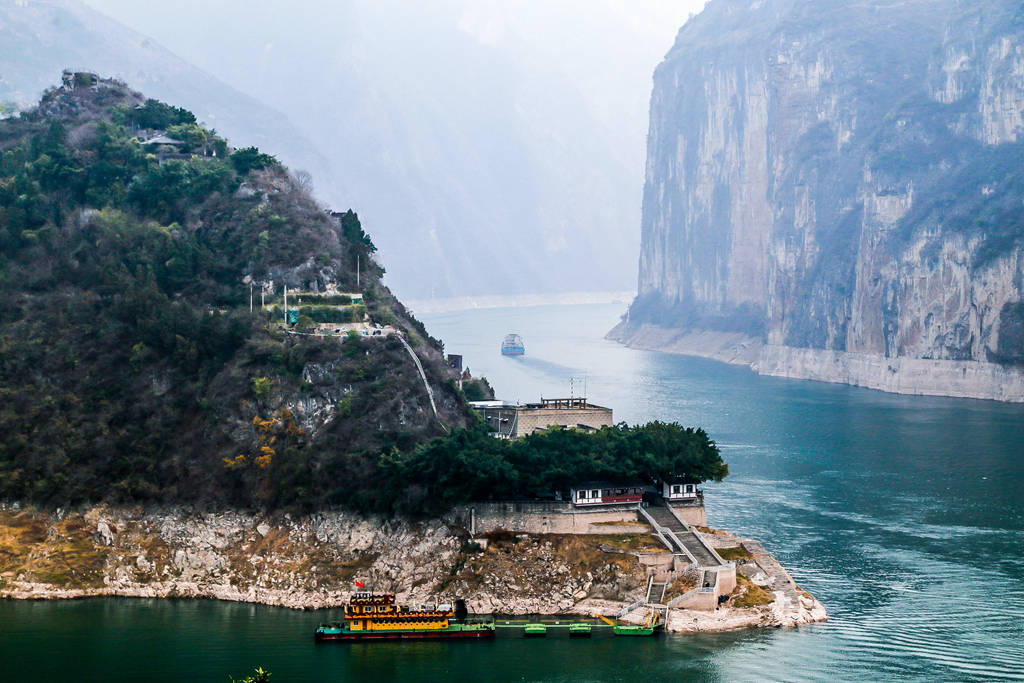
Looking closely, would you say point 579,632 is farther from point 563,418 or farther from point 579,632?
point 563,418

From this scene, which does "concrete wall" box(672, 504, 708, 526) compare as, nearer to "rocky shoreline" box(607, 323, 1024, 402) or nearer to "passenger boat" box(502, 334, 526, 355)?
"rocky shoreline" box(607, 323, 1024, 402)

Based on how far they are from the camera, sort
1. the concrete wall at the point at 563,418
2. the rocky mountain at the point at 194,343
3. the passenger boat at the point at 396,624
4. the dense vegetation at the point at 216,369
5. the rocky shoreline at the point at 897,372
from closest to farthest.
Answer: the passenger boat at the point at 396,624 → the dense vegetation at the point at 216,369 → the rocky mountain at the point at 194,343 → the concrete wall at the point at 563,418 → the rocky shoreline at the point at 897,372

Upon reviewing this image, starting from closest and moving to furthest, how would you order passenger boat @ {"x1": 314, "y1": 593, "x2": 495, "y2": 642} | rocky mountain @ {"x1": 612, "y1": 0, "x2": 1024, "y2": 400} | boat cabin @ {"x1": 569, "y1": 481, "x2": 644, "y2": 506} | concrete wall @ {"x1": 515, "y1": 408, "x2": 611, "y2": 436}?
passenger boat @ {"x1": 314, "y1": 593, "x2": 495, "y2": 642} → boat cabin @ {"x1": 569, "y1": 481, "x2": 644, "y2": 506} → concrete wall @ {"x1": 515, "y1": 408, "x2": 611, "y2": 436} → rocky mountain @ {"x1": 612, "y1": 0, "x2": 1024, "y2": 400}

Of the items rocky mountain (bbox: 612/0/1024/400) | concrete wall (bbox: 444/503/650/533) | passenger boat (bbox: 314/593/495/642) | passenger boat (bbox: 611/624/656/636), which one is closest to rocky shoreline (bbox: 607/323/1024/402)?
rocky mountain (bbox: 612/0/1024/400)

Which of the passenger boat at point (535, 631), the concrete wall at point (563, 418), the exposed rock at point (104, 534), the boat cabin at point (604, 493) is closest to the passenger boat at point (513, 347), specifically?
the concrete wall at point (563, 418)

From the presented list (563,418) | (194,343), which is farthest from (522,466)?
(194,343)

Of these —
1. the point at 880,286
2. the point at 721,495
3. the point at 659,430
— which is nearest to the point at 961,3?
the point at 880,286

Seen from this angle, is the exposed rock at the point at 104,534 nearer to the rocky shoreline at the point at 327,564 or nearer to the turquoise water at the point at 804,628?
the rocky shoreline at the point at 327,564
